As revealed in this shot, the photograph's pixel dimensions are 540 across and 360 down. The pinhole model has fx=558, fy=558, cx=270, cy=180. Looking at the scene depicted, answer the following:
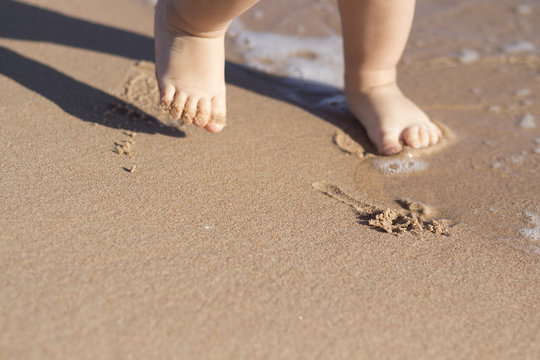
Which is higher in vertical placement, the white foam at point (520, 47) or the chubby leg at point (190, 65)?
the chubby leg at point (190, 65)

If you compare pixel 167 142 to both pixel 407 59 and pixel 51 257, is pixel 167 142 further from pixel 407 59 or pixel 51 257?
pixel 407 59

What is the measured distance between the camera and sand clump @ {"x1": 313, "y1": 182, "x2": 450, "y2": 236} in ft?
4.38

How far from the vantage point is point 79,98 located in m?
1.72

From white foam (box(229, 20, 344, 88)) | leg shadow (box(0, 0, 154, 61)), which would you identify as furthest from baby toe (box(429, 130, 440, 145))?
leg shadow (box(0, 0, 154, 61))

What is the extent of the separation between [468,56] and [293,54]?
0.78m

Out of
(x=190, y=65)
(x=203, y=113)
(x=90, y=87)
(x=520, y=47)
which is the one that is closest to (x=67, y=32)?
(x=90, y=87)

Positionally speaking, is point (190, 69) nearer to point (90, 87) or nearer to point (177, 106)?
point (177, 106)

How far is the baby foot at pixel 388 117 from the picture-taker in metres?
1.76

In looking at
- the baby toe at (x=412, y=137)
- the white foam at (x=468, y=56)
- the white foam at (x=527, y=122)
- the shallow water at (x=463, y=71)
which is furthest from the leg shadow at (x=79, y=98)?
the white foam at (x=468, y=56)

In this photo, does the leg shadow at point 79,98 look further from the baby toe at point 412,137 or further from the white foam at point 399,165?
the baby toe at point 412,137

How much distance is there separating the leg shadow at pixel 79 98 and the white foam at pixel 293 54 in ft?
2.43

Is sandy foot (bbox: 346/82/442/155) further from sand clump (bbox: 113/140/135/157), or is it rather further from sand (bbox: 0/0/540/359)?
sand clump (bbox: 113/140/135/157)

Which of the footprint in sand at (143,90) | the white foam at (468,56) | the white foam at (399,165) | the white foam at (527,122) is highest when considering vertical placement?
the footprint in sand at (143,90)

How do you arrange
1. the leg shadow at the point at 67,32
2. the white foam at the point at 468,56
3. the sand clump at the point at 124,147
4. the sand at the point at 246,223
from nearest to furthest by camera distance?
the sand at the point at 246,223 → the sand clump at the point at 124,147 → the leg shadow at the point at 67,32 → the white foam at the point at 468,56
